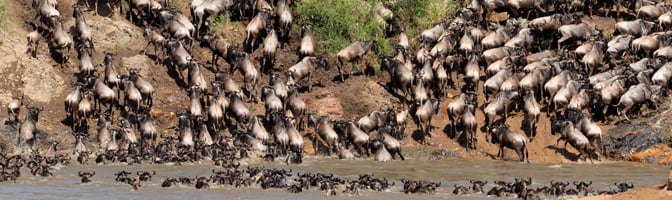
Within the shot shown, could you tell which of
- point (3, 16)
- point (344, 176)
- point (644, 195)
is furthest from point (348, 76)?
point (644, 195)

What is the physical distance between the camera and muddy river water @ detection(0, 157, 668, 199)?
19.0m

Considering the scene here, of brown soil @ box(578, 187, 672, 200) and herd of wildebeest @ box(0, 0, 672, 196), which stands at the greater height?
herd of wildebeest @ box(0, 0, 672, 196)

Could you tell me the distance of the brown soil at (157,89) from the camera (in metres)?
26.1

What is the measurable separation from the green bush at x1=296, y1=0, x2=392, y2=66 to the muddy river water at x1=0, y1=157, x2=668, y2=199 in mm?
5246

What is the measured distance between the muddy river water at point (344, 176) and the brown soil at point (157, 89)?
135cm

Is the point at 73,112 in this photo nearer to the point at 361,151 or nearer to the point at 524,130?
the point at 361,151

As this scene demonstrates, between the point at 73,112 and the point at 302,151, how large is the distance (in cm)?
501

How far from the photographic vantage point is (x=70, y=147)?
83.3 feet

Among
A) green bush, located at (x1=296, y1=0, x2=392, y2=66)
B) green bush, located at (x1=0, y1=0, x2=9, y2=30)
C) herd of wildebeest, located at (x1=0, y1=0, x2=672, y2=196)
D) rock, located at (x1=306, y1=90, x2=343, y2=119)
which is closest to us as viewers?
herd of wildebeest, located at (x1=0, y1=0, x2=672, y2=196)

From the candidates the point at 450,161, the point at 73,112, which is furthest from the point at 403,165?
the point at 73,112

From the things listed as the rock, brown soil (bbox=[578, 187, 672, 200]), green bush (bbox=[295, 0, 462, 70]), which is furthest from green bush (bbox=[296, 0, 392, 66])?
brown soil (bbox=[578, 187, 672, 200])

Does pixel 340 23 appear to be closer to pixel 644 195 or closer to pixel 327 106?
pixel 327 106

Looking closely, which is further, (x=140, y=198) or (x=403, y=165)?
(x=403, y=165)

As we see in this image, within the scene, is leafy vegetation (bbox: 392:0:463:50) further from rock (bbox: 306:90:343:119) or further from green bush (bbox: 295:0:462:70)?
rock (bbox: 306:90:343:119)
